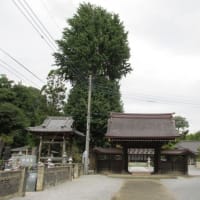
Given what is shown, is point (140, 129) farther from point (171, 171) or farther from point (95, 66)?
point (95, 66)

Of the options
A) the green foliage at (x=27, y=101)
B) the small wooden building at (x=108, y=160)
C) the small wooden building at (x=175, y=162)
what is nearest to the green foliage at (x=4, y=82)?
the green foliage at (x=27, y=101)

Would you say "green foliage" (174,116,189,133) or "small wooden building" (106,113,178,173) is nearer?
"small wooden building" (106,113,178,173)

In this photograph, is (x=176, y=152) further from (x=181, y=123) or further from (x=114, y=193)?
(x=181, y=123)

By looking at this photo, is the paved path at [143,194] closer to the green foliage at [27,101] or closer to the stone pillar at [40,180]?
the stone pillar at [40,180]

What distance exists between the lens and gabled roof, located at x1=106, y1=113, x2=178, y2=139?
25516mm

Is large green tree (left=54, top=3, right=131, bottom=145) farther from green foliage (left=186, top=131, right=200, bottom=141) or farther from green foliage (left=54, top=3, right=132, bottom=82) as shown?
green foliage (left=186, top=131, right=200, bottom=141)

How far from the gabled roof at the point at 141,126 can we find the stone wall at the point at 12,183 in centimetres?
1518

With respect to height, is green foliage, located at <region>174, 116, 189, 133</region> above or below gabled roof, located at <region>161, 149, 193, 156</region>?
above

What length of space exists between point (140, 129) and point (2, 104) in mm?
21281

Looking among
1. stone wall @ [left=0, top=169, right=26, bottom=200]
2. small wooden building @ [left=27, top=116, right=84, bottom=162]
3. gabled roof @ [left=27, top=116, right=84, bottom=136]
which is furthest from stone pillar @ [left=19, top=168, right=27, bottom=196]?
gabled roof @ [left=27, top=116, right=84, bottom=136]

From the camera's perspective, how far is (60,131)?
23.9 meters

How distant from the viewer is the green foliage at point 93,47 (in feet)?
105

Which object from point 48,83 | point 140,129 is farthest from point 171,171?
point 48,83

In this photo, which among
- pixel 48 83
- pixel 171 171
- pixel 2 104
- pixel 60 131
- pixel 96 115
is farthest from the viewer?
pixel 2 104
